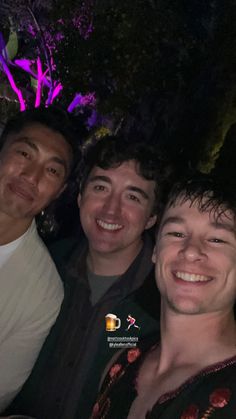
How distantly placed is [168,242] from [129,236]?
108cm

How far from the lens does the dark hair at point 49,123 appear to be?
326cm

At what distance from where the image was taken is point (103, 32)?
1523 centimetres

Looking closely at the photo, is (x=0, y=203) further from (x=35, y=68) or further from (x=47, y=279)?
(x=35, y=68)

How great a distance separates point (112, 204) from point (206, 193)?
1.12 metres

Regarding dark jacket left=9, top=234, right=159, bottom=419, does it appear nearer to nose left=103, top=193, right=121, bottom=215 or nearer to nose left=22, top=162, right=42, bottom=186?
nose left=103, top=193, right=121, bottom=215

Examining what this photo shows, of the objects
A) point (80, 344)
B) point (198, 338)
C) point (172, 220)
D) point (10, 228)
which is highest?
point (172, 220)

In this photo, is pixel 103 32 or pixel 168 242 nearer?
pixel 168 242

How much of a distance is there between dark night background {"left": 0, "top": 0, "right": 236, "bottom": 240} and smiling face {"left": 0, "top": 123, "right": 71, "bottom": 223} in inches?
448

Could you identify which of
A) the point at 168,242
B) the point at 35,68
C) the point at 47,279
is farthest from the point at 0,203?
the point at 35,68

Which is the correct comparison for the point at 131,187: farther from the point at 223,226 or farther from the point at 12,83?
the point at 12,83

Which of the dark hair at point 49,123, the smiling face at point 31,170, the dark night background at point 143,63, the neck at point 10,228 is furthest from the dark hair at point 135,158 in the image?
the dark night background at point 143,63

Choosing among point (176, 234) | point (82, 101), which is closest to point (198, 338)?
point (176, 234)

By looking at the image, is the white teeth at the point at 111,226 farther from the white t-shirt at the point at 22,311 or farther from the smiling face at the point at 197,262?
the smiling face at the point at 197,262

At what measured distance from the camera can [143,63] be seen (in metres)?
15.4
